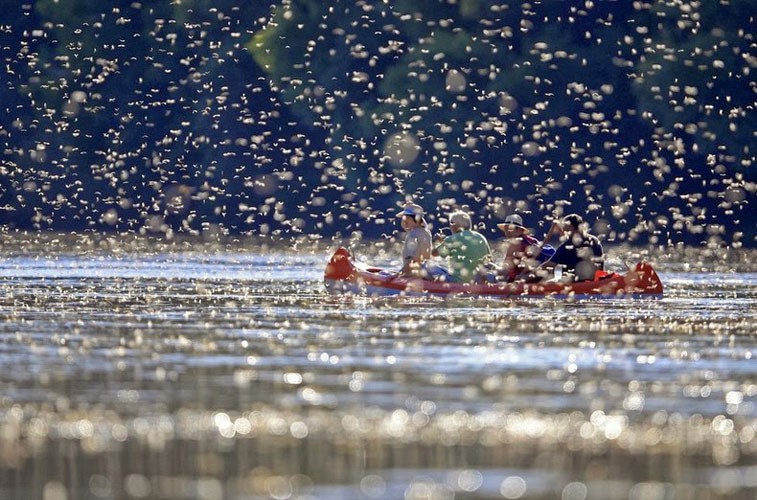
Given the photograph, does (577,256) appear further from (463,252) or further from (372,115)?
(372,115)

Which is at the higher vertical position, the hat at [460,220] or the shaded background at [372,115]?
the shaded background at [372,115]

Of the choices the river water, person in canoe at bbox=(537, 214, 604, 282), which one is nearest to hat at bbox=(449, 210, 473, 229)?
person in canoe at bbox=(537, 214, 604, 282)

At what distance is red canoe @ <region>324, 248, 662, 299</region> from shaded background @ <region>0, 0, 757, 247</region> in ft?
98.1

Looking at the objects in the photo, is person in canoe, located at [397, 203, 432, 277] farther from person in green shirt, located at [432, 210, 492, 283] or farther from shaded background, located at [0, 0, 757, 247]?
shaded background, located at [0, 0, 757, 247]

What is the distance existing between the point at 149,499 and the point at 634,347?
412 inches

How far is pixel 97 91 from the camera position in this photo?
85.4 metres

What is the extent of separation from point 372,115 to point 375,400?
5414cm

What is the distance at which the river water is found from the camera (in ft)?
40.7

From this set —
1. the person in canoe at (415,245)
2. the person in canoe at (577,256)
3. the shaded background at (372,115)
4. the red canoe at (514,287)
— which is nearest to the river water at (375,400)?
the red canoe at (514,287)

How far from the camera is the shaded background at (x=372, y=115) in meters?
63.5

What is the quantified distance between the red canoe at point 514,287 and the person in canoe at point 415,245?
282 millimetres

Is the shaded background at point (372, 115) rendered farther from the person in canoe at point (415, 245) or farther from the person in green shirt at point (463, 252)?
the person in green shirt at point (463, 252)

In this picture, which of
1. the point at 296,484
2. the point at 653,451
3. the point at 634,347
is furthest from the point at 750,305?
the point at 296,484

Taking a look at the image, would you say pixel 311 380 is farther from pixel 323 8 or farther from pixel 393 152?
pixel 323 8
